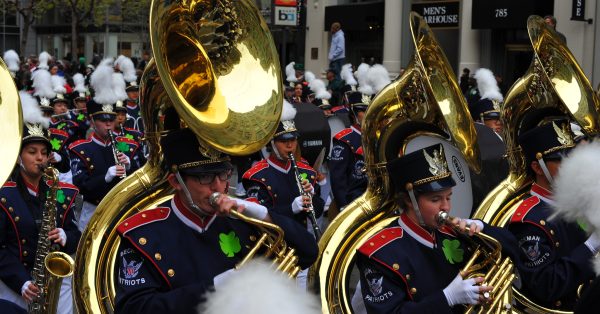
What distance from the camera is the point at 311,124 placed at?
9727 mm

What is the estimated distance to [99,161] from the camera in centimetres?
856

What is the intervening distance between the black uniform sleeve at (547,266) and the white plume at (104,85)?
6.35 metres

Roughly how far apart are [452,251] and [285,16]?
41.4 feet

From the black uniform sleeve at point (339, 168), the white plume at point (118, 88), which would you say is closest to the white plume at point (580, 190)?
the black uniform sleeve at point (339, 168)

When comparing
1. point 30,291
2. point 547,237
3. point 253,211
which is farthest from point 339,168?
point 253,211

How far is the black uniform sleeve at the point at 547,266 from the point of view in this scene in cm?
434

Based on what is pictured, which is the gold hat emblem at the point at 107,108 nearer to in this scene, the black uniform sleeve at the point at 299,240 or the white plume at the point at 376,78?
the white plume at the point at 376,78

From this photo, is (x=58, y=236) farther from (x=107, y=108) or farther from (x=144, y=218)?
(x=107, y=108)

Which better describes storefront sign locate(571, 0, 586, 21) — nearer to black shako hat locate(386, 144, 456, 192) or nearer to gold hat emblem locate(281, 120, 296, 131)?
gold hat emblem locate(281, 120, 296, 131)

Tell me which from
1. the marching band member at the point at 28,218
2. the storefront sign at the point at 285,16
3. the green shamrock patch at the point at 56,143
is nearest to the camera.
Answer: the marching band member at the point at 28,218

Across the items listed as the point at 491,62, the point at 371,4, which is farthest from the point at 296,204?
the point at 371,4

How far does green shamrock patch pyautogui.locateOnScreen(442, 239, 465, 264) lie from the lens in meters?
4.07

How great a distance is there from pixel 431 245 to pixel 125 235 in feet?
4.48

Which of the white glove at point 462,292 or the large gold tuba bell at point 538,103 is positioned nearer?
the white glove at point 462,292
